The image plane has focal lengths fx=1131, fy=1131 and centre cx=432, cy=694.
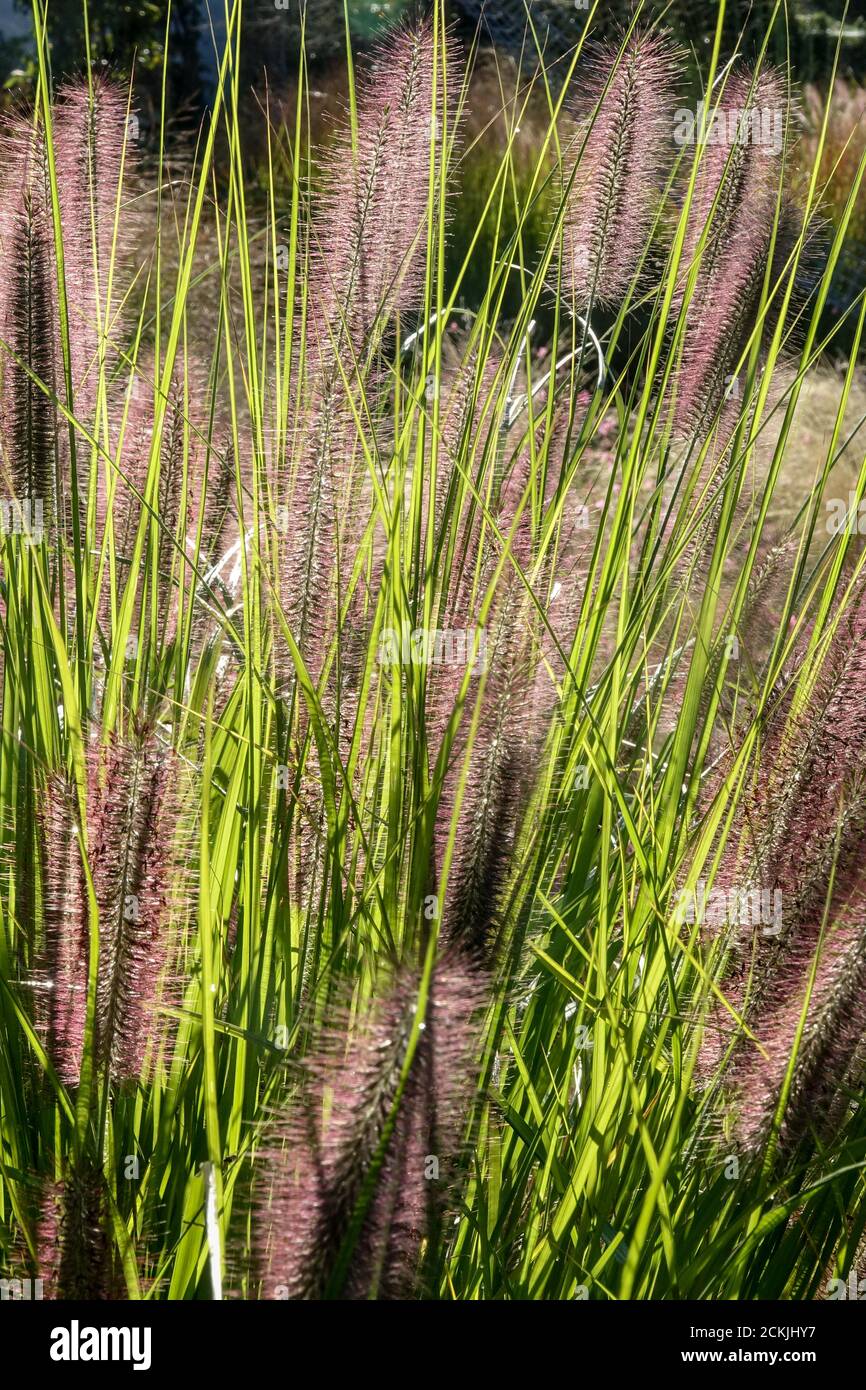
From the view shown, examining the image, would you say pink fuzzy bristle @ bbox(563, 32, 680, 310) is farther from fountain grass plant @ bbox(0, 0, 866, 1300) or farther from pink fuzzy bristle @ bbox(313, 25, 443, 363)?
pink fuzzy bristle @ bbox(313, 25, 443, 363)

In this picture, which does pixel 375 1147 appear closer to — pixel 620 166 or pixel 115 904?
pixel 115 904

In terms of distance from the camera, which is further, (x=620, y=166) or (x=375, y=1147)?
(x=620, y=166)

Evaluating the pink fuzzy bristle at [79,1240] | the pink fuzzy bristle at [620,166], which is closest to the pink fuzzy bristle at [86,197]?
the pink fuzzy bristle at [620,166]

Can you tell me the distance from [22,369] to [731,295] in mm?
724

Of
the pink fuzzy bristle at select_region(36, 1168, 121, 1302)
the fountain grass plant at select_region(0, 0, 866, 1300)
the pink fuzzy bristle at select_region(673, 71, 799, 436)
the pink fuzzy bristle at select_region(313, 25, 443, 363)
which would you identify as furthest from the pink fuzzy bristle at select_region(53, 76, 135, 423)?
the pink fuzzy bristle at select_region(36, 1168, 121, 1302)

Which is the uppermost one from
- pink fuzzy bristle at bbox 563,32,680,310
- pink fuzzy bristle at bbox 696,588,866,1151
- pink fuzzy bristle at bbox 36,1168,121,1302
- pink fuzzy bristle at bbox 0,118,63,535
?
pink fuzzy bristle at bbox 563,32,680,310

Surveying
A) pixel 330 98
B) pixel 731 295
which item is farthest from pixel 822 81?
pixel 731 295

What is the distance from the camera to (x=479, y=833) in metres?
0.87

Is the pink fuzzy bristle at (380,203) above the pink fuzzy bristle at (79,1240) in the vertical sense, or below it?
above

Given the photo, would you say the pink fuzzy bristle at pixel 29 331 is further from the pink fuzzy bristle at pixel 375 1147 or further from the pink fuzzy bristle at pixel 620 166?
the pink fuzzy bristle at pixel 375 1147

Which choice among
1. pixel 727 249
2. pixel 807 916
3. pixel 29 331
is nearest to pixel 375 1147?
pixel 807 916

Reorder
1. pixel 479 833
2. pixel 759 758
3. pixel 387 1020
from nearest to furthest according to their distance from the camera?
pixel 387 1020 < pixel 479 833 < pixel 759 758

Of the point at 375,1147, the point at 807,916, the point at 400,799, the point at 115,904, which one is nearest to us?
the point at 375,1147
